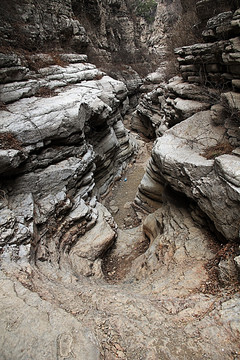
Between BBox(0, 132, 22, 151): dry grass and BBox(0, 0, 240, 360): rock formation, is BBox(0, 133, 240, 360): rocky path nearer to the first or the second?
BBox(0, 0, 240, 360): rock formation

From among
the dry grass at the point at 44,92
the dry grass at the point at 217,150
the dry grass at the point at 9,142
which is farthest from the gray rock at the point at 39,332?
the dry grass at the point at 44,92

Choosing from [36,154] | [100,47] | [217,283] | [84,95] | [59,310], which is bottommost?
[217,283]

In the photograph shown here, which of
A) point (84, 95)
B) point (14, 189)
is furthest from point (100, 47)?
point (14, 189)

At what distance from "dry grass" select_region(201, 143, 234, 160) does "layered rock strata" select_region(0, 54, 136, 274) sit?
16.9 feet

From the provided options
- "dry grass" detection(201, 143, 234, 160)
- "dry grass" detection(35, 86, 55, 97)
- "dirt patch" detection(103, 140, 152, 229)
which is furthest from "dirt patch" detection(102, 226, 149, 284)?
"dry grass" detection(35, 86, 55, 97)

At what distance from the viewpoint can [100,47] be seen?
24.5m

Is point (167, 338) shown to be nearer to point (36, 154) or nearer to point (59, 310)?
point (59, 310)

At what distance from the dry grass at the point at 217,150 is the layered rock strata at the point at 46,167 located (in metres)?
5.14

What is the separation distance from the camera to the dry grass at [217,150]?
653 cm

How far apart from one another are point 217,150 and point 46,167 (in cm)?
640

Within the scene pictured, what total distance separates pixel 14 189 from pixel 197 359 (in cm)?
687

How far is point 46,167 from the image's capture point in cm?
823

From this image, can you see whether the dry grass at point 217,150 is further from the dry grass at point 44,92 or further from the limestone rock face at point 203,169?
the dry grass at point 44,92

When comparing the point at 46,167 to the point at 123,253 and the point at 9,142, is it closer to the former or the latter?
the point at 9,142
